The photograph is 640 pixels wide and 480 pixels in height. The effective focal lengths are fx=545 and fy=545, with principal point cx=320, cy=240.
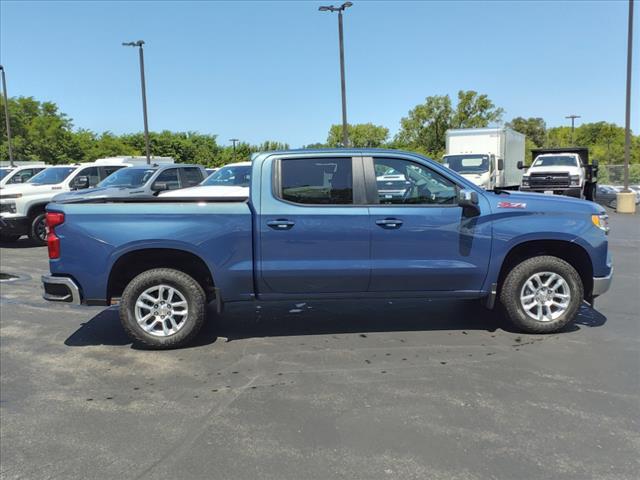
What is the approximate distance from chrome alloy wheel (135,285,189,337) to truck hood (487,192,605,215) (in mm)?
3185

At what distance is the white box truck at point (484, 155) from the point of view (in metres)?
19.6

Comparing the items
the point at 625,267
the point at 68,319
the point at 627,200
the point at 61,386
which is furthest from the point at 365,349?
the point at 627,200

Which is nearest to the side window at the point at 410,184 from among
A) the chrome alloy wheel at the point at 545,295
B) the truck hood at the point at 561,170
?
the chrome alloy wheel at the point at 545,295

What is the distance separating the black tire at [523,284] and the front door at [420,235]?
1.07 feet

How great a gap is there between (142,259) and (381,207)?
2388 mm

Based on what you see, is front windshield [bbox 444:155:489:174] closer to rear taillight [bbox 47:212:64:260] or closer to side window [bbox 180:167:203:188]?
side window [bbox 180:167:203:188]

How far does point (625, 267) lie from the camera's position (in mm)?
9133

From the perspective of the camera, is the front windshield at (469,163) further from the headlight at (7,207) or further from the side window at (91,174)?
the headlight at (7,207)

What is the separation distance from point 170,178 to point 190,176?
74 centimetres

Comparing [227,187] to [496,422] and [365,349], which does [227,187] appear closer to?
[365,349]

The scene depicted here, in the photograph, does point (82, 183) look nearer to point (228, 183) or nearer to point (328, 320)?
point (228, 183)

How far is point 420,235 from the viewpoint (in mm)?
5215

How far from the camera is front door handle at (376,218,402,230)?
5.17 m

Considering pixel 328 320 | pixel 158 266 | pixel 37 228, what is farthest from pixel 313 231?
pixel 37 228
